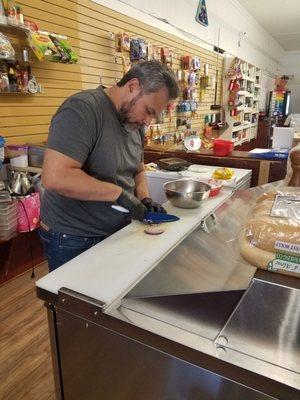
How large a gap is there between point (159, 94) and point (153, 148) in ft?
6.98

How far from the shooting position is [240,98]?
7.44 m

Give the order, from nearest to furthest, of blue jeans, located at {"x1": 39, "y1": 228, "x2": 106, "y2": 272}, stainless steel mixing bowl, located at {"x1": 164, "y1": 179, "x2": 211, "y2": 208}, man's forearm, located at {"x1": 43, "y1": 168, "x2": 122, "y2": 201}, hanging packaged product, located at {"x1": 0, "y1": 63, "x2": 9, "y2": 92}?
1. man's forearm, located at {"x1": 43, "y1": 168, "x2": 122, "y2": 201}
2. blue jeans, located at {"x1": 39, "y1": 228, "x2": 106, "y2": 272}
3. stainless steel mixing bowl, located at {"x1": 164, "y1": 179, "x2": 211, "y2": 208}
4. hanging packaged product, located at {"x1": 0, "y1": 63, "x2": 9, "y2": 92}

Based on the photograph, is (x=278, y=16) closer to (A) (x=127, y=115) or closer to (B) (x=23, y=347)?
(A) (x=127, y=115)

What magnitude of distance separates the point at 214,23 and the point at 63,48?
442 centimetres

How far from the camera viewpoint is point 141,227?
138 cm

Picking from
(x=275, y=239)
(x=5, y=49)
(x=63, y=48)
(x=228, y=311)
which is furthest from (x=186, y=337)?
(x=63, y=48)

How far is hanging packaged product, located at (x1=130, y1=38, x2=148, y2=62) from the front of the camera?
3.84 meters

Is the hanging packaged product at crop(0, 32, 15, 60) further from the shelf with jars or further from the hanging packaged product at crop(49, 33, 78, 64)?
the shelf with jars

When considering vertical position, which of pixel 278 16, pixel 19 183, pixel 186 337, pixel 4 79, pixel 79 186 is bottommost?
pixel 19 183

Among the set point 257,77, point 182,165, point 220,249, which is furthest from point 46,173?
point 257,77

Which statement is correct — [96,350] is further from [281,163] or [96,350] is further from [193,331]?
[281,163]

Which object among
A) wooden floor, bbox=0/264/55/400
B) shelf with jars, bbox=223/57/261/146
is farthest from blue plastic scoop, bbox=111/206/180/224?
shelf with jars, bbox=223/57/261/146

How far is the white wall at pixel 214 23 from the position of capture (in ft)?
13.6

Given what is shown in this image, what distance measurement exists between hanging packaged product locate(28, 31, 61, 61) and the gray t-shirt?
1.69 meters
